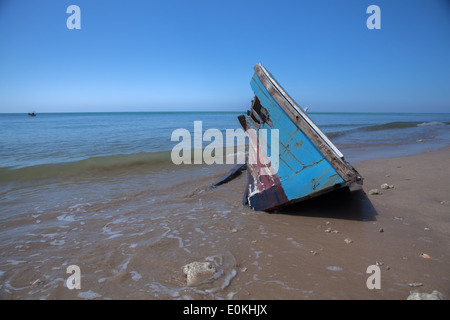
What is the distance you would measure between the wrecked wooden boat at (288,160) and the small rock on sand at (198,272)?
175 cm

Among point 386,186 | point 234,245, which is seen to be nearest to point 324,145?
point 234,245

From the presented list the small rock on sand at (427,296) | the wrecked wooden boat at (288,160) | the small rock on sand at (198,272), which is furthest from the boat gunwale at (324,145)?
the small rock on sand at (198,272)

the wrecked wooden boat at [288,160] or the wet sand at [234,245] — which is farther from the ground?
the wrecked wooden boat at [288,160]

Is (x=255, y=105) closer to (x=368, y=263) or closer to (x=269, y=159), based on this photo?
(x=269, y=159)

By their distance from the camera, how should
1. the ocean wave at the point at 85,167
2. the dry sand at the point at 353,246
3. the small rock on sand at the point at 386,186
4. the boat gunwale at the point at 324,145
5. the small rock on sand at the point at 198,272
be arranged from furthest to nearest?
1. the ocean wave at the point at 85,167
2. the small rock on sand at the point at 386,186
3. the boat gunwale at the point at 324,145
4. the small rock on sand at the point at 198,272
5. the dry sand at the point at 353,246

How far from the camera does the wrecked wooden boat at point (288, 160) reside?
10.6 ft

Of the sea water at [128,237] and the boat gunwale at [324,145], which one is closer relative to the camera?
the sea water at [128,237]

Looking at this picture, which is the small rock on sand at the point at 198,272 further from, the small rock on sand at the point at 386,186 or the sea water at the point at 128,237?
the small rock on sand at the point at 386,186

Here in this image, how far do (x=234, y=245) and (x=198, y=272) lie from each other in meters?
0.83

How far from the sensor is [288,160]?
12.7 ft

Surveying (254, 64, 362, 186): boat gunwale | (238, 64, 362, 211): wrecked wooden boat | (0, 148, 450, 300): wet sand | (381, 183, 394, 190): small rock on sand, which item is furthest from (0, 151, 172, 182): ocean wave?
(381, 183, 394, 190): small rock on sand

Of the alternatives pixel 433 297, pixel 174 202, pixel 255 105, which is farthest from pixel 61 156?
pixel 433 297

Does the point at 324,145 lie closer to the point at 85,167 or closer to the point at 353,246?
the point at 353,246
